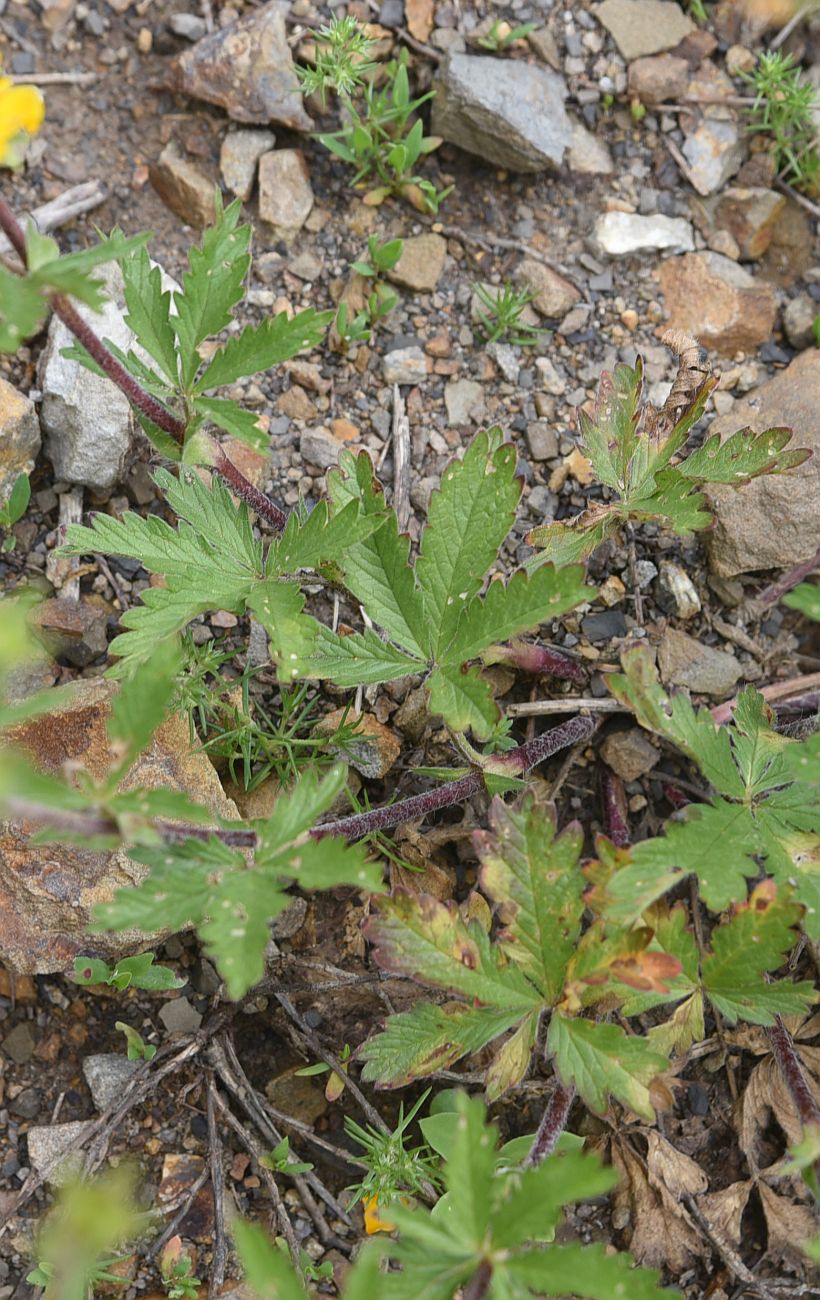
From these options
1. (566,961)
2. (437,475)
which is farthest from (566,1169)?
(437,475)

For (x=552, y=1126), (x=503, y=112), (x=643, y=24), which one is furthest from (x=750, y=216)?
(x=552, y=1126)

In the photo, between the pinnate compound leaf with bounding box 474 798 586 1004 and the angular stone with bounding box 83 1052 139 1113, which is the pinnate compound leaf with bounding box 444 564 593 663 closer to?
the pinnate compound leaf with bounding box 474 798 586 1004

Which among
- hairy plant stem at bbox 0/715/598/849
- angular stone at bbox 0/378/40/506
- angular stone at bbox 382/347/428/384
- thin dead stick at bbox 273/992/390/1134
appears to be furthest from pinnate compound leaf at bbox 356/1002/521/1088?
angular stone at bbox 382/347/428/384

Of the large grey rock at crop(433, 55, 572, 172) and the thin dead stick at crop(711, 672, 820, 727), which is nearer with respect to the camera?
the thin dead stick at crop(711, 672, 820, 727)

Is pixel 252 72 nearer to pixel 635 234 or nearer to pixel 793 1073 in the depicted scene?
pixel 635 234

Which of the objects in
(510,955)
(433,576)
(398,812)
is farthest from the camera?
(398,812)

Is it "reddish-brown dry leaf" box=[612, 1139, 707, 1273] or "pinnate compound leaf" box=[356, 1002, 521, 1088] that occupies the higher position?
"pinnate compound leaf" box=[356, 1002, 521, 1088]
